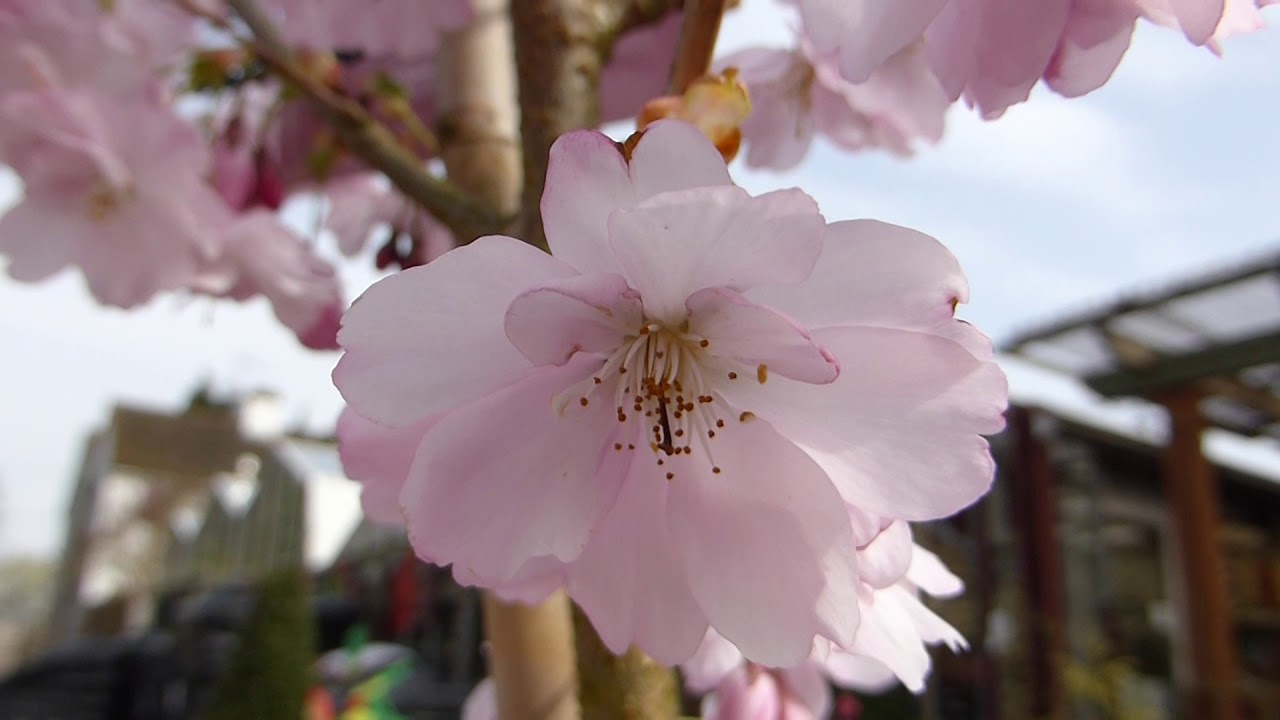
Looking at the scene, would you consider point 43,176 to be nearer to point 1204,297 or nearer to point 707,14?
point 707,14

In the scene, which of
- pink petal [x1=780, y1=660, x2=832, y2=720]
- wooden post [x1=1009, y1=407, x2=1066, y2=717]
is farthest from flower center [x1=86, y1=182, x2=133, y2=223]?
wooden post [x1=1009, y1=407, x2=1066, y2=717]

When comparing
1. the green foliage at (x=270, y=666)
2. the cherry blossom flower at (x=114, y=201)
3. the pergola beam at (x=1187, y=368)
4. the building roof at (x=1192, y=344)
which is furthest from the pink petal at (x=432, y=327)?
the pergola beam at (x=1187, y=368)

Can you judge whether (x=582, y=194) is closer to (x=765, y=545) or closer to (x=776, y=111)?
(x=765, y=545)

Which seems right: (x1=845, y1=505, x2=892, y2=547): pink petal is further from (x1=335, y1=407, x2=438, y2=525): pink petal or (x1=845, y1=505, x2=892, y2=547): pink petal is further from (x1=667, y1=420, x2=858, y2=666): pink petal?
(x1=335, y1=407, x2=438, y2=525): pink petal

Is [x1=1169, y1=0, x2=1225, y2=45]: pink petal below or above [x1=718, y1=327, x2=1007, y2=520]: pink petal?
above

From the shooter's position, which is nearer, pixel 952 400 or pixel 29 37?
pixel 952 400

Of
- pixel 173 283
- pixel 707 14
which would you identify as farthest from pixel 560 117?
pixel 173 283

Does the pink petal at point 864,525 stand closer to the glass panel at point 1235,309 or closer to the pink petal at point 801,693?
the pink petal at point 801,693
